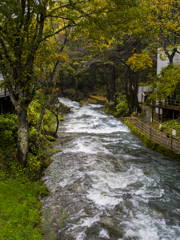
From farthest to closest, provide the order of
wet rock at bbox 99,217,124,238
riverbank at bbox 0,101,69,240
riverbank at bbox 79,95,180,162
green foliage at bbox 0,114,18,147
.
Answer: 1. riverbank at bbox 79,95,180,162
2. green foliage at bbox 0,114,18,147
3. wet rock at bbox 99,217,124,238
4. riverbank at bbox 0,101,69,240

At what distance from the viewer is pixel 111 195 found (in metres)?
7.81

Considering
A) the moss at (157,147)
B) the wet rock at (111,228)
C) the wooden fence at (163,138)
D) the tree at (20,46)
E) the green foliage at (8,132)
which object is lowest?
the wet rock at (111,228)

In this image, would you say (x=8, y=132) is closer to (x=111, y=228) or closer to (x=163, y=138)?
(x=111, y=228)

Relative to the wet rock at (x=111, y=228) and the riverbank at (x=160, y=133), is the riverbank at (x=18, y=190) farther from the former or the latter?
the riverbank at (x=160, y=133)

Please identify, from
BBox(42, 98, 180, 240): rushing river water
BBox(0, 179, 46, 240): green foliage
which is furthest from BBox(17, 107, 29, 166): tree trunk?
BBox(42, 98, 180, 240): rushing river water

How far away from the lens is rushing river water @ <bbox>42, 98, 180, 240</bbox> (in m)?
5.94

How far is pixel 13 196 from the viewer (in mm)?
6340

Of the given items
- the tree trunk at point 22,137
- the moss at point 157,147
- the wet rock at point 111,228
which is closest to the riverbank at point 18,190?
the tree trunk at point 22,137

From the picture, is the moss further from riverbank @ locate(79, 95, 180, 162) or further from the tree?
the tree

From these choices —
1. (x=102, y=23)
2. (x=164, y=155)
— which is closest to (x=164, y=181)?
(x=164, y=155)

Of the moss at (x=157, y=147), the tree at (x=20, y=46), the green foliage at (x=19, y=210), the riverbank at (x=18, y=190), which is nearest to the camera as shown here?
the green foliage at (x=19, y=210)

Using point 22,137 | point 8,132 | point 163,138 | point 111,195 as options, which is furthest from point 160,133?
point 8,132

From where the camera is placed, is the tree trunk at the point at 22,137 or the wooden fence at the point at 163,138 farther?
the wooden fence at the point at 163,138

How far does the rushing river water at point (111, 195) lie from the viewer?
Result: 5938 millimetres
